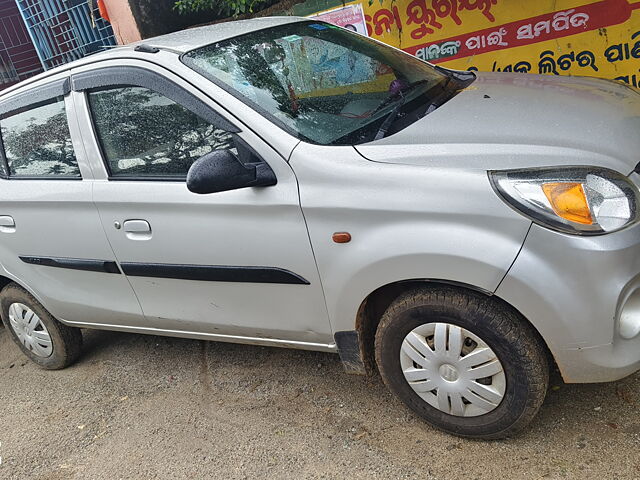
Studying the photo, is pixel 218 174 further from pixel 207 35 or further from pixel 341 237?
pixel 207 35

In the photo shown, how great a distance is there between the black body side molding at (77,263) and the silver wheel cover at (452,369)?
1590 mm

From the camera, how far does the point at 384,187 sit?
87.4 inches

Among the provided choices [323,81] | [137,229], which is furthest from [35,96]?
[323,81]

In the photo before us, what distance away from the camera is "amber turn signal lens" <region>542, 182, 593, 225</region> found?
77.7 inches

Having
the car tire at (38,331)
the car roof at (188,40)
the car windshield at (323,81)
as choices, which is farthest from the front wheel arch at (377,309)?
the car tire at (38,331)

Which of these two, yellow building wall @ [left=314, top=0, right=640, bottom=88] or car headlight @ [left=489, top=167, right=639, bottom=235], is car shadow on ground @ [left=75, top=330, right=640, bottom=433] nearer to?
car headlight @ [left=489, top=167, right=639, bottom=235]

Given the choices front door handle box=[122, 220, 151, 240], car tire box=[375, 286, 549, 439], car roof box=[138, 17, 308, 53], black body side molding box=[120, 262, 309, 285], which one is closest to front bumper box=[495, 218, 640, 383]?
car tire box=[375, 286, 549, 439]

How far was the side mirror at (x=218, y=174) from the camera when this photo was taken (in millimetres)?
2316

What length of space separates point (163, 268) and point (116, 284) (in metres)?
0.44

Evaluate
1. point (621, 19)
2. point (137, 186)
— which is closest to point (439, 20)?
point (621, 19)

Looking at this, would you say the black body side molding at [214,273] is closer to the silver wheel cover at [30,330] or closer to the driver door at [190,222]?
the driver door at [190,222]

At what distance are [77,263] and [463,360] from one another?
2.09m

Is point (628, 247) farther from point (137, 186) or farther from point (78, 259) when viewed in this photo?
point (78, 259)

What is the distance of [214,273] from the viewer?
2.71m
